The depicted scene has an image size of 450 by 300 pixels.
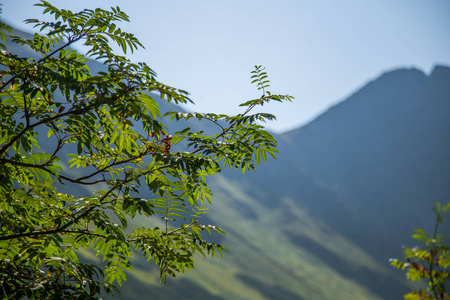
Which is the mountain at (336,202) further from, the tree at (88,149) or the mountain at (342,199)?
the tree at (88,149)

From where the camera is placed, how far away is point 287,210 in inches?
821

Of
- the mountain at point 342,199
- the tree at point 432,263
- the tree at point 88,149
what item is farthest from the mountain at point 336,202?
the tree at point 432,263

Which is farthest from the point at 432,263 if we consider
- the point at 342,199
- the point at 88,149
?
the point at 342,199

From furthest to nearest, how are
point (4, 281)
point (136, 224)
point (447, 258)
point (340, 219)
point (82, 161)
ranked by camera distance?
point (340, 219) → point (136, 224) → point (82, 161) → point (4, 281) → point (447, 258)

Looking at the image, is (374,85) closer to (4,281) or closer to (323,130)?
(323,130)

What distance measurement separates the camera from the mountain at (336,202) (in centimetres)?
1393

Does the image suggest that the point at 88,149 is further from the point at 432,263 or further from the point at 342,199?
the point at 342,199

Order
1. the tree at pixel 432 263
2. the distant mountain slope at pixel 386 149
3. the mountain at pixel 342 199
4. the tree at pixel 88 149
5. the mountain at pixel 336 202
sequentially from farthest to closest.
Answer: the distant mountain slope at pixel 386 149
the mountain at pixel 342 199
the mountain at pixel 336 202
the tree at pixel 88 149
the tree at pixel 432 263

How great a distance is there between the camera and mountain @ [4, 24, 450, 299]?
1393 centimetres

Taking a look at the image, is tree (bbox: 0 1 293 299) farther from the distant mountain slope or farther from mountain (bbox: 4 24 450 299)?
the distant mountain slope

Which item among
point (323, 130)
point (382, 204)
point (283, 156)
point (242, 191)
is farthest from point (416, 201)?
point (242, 191)

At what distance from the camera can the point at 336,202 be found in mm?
23594

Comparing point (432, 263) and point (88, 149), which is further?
point (88, 149)

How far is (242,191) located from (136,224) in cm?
846
